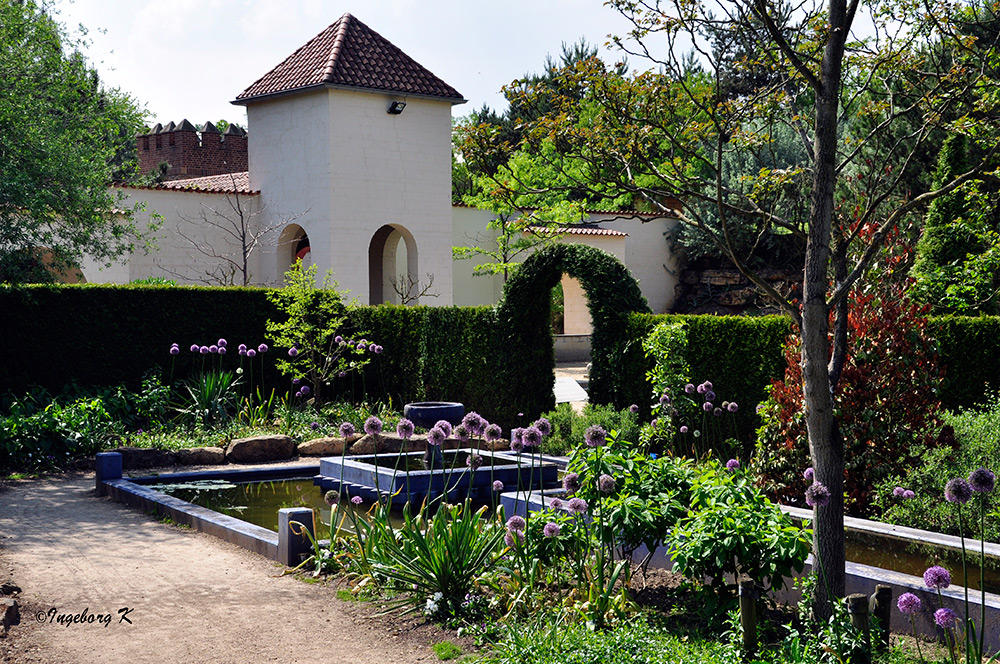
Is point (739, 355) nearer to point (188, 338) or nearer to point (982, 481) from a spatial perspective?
point (982, 481)

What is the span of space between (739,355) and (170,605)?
21.4 feet

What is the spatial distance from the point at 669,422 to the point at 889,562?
11.7 feet

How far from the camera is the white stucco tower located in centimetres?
2070

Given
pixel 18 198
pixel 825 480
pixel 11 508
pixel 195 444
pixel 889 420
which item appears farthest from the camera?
pixel 18 198

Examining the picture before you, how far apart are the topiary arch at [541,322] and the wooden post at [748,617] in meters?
7.25

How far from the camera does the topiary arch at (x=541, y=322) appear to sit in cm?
1170

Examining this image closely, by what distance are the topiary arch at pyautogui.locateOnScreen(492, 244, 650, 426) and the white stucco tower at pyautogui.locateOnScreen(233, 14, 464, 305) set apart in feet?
28.7

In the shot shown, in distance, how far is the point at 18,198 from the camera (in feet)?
42.3

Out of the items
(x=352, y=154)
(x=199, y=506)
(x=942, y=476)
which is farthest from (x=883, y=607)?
(x=352, y=154)

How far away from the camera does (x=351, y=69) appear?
21.0 m

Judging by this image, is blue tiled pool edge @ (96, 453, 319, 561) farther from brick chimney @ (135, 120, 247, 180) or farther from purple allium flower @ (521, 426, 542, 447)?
brick chimney @ (135, 120, 247, 180)

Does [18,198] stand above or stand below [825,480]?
above

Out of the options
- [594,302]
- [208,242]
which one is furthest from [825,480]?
[208,242]

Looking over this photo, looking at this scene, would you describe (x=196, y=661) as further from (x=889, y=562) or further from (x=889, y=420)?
(x=889, y=420)
